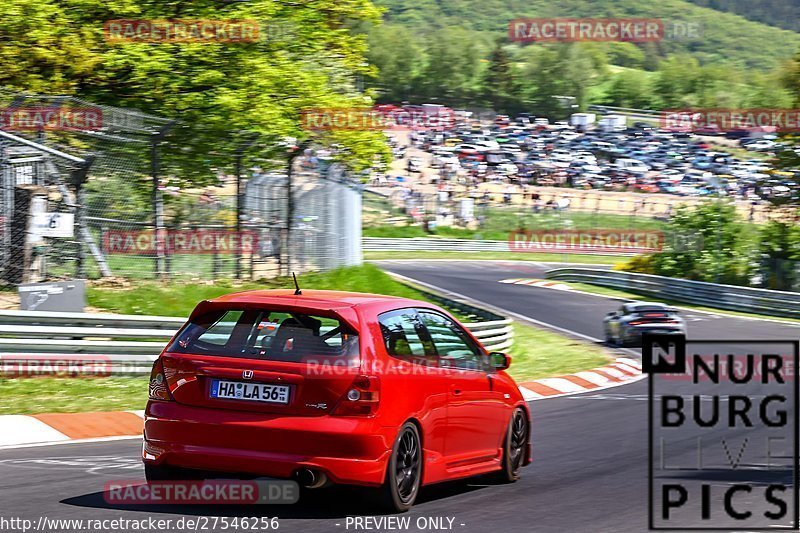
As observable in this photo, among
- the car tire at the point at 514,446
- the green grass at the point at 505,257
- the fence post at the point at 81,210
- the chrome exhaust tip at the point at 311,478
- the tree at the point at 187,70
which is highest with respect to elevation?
the tree at the point at 187,70

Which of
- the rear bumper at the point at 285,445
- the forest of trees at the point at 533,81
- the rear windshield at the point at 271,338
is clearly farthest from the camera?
the forest of trees at the point at 533,81

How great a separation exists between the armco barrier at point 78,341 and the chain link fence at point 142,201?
2.83 meters

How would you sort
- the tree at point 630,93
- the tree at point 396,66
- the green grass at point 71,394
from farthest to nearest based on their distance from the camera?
the tree at point 630,93, the tree at point 396,66, the green grass at point 71,394

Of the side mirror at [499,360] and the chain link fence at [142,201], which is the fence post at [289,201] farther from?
the side mirror at [499,360]

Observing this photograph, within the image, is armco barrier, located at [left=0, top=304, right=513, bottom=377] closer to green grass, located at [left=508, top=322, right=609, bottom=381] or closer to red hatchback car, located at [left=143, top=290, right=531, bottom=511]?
green grass, located at [left=508, top=322, right=609, bottom=381]

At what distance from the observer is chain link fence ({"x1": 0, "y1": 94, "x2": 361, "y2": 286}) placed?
1697 cm

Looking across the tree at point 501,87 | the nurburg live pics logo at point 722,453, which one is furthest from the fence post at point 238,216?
the tree at point 501,87

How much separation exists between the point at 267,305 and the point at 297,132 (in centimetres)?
1636

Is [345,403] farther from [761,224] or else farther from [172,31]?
[761,224]

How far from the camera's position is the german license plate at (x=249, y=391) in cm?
664

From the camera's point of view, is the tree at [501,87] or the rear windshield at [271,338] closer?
the rear windshield at [271,338]

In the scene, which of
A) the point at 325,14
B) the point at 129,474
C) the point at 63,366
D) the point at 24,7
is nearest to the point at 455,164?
the point at 325,14

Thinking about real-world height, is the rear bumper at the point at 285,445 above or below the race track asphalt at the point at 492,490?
above

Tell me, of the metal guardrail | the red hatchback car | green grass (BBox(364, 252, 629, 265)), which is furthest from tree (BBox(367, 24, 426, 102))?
the red hatchback car
